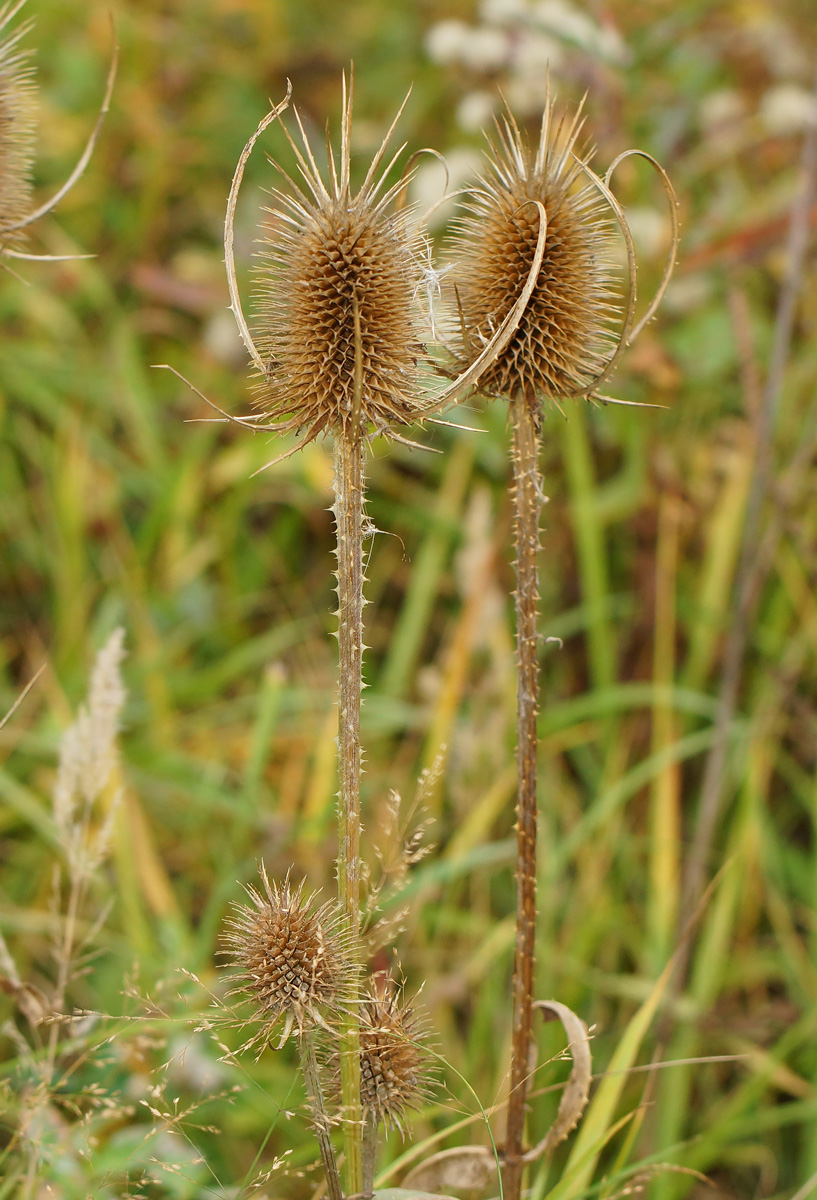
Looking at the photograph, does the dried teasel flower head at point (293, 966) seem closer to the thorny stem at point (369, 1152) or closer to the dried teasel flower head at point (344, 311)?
the thorny stem at point (369, 1152)

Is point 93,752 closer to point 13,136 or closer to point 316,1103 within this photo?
point 316,1103

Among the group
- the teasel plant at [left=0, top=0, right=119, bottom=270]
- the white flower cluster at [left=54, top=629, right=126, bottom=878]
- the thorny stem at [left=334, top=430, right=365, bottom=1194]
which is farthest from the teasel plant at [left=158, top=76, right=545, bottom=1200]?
the white flower cluster at [left=54, top=629, right=126, bottom=878]

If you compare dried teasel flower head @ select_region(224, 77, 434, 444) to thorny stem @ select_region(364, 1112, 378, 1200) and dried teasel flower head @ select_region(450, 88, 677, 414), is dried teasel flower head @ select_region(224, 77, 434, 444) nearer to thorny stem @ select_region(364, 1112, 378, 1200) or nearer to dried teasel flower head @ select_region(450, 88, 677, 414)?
dried teasel flower head @ select_region(450, 88, 677, 414)

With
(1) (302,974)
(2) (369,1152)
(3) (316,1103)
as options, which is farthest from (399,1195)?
(1) (302,974)

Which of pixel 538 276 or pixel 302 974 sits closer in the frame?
pixel 302 974

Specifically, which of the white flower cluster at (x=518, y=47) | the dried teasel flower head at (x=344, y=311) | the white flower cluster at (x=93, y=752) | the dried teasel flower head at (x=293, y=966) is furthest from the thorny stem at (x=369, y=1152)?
the white flower cluster at (x=518, y=47)
